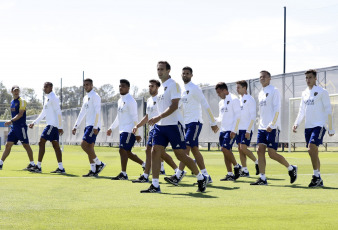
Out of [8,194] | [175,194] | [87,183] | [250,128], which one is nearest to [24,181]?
[87,183]

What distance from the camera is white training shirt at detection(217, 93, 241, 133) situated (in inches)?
516

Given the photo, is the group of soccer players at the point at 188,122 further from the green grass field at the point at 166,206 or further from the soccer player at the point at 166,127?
the green grass field at the point at 166,206

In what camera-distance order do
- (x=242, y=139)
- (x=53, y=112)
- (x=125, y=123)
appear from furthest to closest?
(x=53, y=112)
(x=242, y=139)
(x=125, y=123)

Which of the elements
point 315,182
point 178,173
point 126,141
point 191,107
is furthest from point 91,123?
point 315,182

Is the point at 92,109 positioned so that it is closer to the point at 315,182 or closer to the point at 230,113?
the point at 230,113

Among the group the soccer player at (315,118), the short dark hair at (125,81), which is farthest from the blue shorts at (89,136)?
the soccer player at (315,118)

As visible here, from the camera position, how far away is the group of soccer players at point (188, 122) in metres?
9.81

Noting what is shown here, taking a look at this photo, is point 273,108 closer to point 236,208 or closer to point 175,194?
point 175,194

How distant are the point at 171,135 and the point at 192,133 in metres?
1.75

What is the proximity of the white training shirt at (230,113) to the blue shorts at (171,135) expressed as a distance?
134 inches

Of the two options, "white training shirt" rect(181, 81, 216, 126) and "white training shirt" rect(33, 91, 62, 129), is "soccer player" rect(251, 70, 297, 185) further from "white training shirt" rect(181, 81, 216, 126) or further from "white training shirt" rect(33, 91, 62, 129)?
"white training shirt" rect(33, 91, 62, 129)

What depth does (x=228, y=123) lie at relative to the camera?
520 inches

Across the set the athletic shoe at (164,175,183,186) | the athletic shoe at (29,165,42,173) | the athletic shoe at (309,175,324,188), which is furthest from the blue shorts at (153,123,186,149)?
the athletic shoe at (29,165,42,173)

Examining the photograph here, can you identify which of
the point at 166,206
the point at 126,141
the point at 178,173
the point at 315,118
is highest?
the point at 315,118
